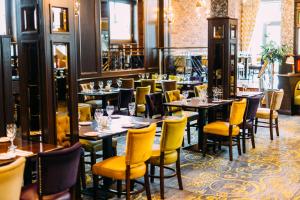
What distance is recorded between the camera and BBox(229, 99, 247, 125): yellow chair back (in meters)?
6.36

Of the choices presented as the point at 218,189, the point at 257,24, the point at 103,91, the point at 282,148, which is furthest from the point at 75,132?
the point at 257,24

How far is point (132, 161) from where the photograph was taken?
426 cm

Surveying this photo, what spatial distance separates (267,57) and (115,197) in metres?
8.09

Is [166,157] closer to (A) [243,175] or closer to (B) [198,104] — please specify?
(A) [243,175]

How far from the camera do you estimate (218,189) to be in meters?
5.18

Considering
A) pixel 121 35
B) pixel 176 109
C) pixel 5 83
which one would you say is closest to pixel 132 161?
pixel 5 83

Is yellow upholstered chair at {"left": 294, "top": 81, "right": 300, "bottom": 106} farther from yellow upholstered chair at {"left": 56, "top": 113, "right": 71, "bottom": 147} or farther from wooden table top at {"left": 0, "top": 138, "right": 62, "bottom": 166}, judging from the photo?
wooden table top at {"left": 0, "top": 138, "right": 62, "bottom": 166}

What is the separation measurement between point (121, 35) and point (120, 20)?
1.76 feet

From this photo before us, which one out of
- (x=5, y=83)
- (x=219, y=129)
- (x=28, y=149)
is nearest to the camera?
(x=28, y=149)

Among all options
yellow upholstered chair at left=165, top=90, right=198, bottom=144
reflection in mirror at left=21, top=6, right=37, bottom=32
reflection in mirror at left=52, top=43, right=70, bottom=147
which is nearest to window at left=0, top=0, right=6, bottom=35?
yellow upholstered chair at left=165, top=90, right=198, bottom=144

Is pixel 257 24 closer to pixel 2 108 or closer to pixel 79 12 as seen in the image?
pixel 79 12

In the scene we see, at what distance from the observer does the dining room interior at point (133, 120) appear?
3979mm

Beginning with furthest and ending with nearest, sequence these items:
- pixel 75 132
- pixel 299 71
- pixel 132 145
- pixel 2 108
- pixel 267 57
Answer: pixel 267 57
pixel 299 71
pixel 2 108
pixel 75 132
pixel 132 145

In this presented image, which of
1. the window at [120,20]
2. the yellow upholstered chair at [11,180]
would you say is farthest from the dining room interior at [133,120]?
the window at [120,20]
